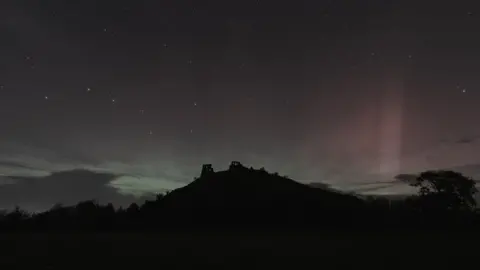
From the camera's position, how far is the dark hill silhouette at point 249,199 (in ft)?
311

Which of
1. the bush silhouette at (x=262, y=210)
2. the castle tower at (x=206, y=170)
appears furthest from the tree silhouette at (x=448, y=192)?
the castle tower at (x=206, y=170)

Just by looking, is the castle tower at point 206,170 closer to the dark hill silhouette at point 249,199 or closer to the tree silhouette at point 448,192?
the dark hill silhouette at point 249,199

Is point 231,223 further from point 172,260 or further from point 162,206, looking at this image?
point 172,260

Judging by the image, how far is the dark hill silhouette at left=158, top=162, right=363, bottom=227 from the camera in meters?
94.8

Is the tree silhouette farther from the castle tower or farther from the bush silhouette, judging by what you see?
the castle tower

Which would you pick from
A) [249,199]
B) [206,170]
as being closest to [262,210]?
[249,199]

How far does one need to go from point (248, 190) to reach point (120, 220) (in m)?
30.9

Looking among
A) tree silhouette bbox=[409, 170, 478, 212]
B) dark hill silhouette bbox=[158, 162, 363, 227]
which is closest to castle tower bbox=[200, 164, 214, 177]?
dark hill silhouette bbox=[158, 162, 363, 227]

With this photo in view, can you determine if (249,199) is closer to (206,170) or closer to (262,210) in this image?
(262,210)

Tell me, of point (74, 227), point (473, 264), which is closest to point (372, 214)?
point (74, 227)

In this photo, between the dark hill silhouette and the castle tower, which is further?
the castle tower

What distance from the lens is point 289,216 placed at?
94188 mm

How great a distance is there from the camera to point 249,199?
104 meters

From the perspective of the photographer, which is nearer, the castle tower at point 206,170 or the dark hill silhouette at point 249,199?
the dark hill silhouette at point 249,199
